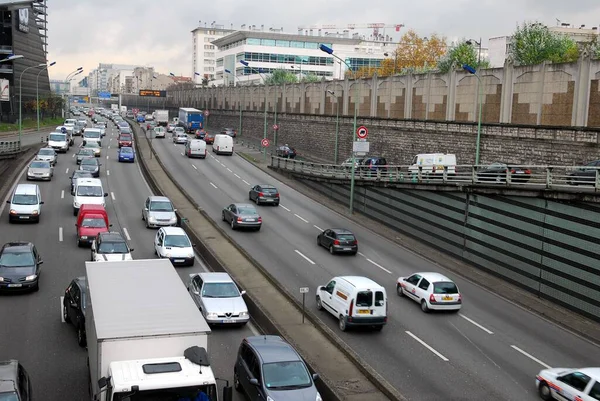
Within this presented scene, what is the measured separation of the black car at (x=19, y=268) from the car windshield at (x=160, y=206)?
11.6 m

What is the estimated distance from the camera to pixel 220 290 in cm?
2267

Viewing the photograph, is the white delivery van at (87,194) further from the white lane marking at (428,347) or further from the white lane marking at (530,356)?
the white lane marking at (530,356)

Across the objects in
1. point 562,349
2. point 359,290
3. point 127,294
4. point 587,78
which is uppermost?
point 587,78

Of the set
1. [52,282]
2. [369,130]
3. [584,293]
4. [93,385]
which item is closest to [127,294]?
[93,385]

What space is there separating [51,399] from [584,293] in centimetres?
2038

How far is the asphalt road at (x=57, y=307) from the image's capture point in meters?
17.0

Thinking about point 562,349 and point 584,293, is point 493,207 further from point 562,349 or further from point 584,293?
point 562,349

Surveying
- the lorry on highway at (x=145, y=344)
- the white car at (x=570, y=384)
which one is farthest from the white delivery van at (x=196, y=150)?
the white car at (x=570, y=384)

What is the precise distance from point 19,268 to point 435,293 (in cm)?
1562

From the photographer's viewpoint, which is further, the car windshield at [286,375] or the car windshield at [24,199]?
the car windshield at [24,199]

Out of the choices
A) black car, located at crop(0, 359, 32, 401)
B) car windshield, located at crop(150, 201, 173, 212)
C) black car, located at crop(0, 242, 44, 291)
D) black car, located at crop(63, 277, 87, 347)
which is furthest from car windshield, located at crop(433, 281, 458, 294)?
car windshield, located at crop(150, 201, 173, 212)

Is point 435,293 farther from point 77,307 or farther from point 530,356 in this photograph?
point 77,307

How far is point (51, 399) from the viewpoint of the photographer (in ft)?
50.6

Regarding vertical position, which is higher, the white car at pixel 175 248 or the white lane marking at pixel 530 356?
the white car at pixel 175 248
